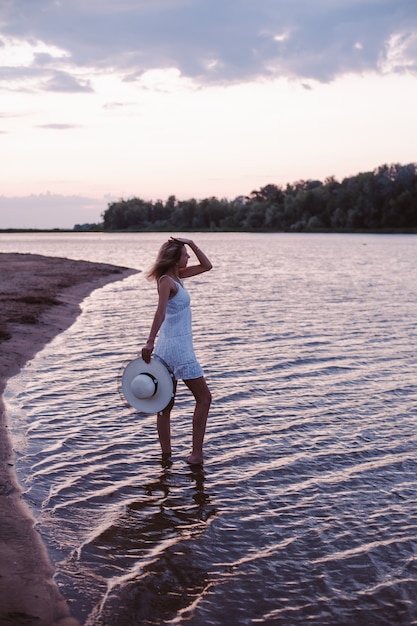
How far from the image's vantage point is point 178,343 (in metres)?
7.08

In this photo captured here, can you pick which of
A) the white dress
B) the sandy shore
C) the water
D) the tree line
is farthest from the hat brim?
the tree line

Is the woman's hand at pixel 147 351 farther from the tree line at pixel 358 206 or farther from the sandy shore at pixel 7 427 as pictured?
the tree line at pixel 358 206

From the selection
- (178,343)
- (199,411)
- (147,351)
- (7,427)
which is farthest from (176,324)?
(7,427)

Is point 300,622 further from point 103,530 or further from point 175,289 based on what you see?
point 175,289

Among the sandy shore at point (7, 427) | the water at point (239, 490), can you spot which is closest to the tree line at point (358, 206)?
the sandy shore at point (7, 427)

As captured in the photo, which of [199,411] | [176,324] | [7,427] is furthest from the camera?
[7,427]

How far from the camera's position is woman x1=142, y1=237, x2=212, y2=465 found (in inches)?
269

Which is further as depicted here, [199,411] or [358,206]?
[358,206]

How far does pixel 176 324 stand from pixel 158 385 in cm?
63

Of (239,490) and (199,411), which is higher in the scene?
(199,411)

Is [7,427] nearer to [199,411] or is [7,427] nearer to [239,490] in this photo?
[199,411]

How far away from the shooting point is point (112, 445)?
8.25 meters

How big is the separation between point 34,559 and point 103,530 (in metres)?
0.77

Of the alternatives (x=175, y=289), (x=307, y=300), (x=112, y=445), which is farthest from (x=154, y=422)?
(x=307, y=300)
